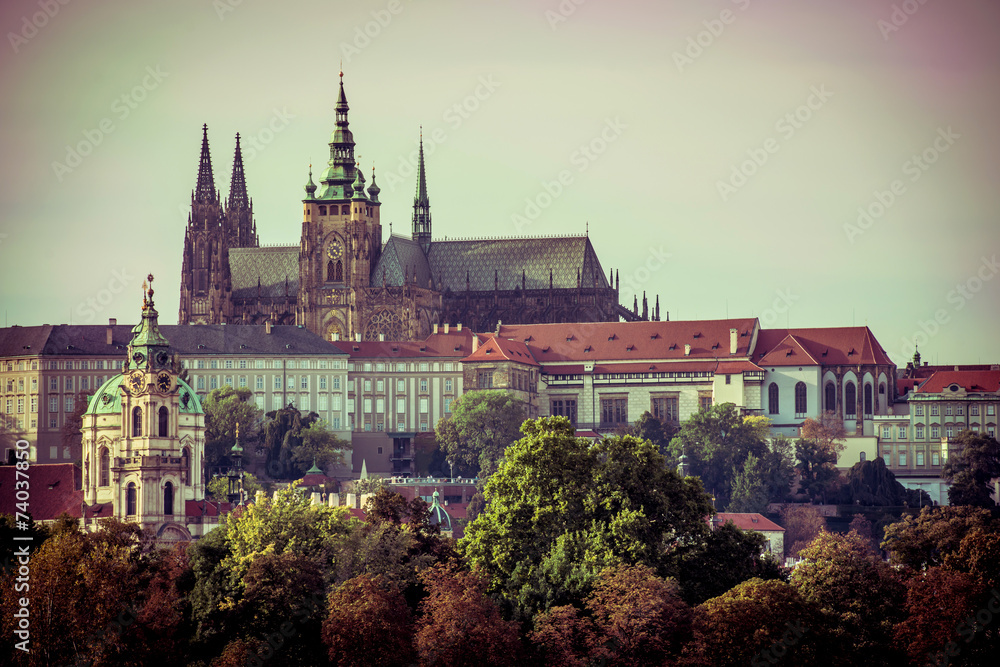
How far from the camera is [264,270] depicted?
18575 cm

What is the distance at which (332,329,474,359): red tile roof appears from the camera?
168 m

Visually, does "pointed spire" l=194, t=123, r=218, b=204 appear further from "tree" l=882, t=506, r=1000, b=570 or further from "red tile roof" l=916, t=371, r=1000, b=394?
"tree" l=882, t=506, r=1000, b=570

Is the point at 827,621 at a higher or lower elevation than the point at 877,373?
lower

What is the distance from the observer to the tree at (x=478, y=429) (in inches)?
6063

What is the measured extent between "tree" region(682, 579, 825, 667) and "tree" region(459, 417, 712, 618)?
5.72m

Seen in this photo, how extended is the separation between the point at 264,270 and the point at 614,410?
105 feet

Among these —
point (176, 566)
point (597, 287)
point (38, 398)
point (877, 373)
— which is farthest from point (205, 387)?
point (176, 566)

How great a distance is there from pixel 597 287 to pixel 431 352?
691 inches

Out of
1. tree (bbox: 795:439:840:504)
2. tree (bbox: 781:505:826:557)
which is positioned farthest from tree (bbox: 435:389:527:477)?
tree (bbox: 781:505:826:557)

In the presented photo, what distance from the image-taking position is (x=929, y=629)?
244 feet

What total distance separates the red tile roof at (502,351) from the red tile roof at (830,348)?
48.8 feet

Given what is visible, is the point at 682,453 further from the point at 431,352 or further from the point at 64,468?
the point at 64,468

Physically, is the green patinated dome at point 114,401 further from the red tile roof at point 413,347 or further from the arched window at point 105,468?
the red tile roof at point 413,347

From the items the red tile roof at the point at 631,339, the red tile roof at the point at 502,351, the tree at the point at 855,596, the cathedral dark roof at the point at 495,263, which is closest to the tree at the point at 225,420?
the red tile roof at the point at 502,351
